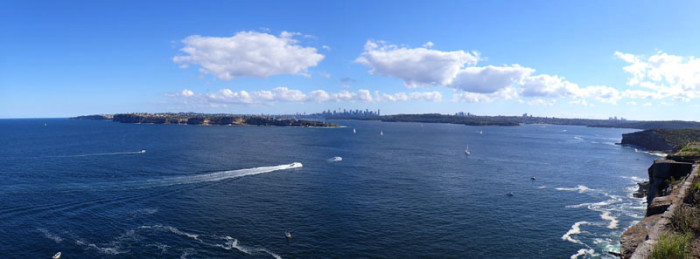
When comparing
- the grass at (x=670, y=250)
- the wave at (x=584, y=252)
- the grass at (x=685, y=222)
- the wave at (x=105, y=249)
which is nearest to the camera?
the grass at (x=670, y=250)

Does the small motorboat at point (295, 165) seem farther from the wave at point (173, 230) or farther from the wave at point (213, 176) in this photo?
the wave at point (173, 230)

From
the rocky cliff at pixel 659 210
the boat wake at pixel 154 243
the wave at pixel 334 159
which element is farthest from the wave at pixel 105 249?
the wave at pixel 334 159

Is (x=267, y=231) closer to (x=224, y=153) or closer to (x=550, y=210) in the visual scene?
(x=550, y=210)

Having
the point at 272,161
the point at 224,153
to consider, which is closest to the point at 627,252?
the point at 272,161

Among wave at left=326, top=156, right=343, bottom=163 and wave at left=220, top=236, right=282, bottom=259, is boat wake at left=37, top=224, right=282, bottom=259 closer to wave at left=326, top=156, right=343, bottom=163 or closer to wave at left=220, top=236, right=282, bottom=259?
wave at left=220, top=236, right=282, bottom=259

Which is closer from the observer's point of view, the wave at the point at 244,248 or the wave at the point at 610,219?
the wave at the point at 244,248

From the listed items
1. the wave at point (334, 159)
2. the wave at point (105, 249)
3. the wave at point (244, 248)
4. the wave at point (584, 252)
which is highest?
the wave at point (334, 159)

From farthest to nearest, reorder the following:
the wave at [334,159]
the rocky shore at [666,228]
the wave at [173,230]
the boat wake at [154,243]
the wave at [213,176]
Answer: the wave at [334,159] → the wave at [213,176] → the wave at [173,230] → the boat wake at [154,243] → the rocky shore at [666,228]

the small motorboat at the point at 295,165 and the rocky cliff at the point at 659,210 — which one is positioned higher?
the rocky cliff at the point at 659,210

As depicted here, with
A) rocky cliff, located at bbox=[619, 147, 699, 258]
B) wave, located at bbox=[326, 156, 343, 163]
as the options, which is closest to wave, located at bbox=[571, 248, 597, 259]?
rocky cliff, located at bbox=[619, 147, 699, 258]
